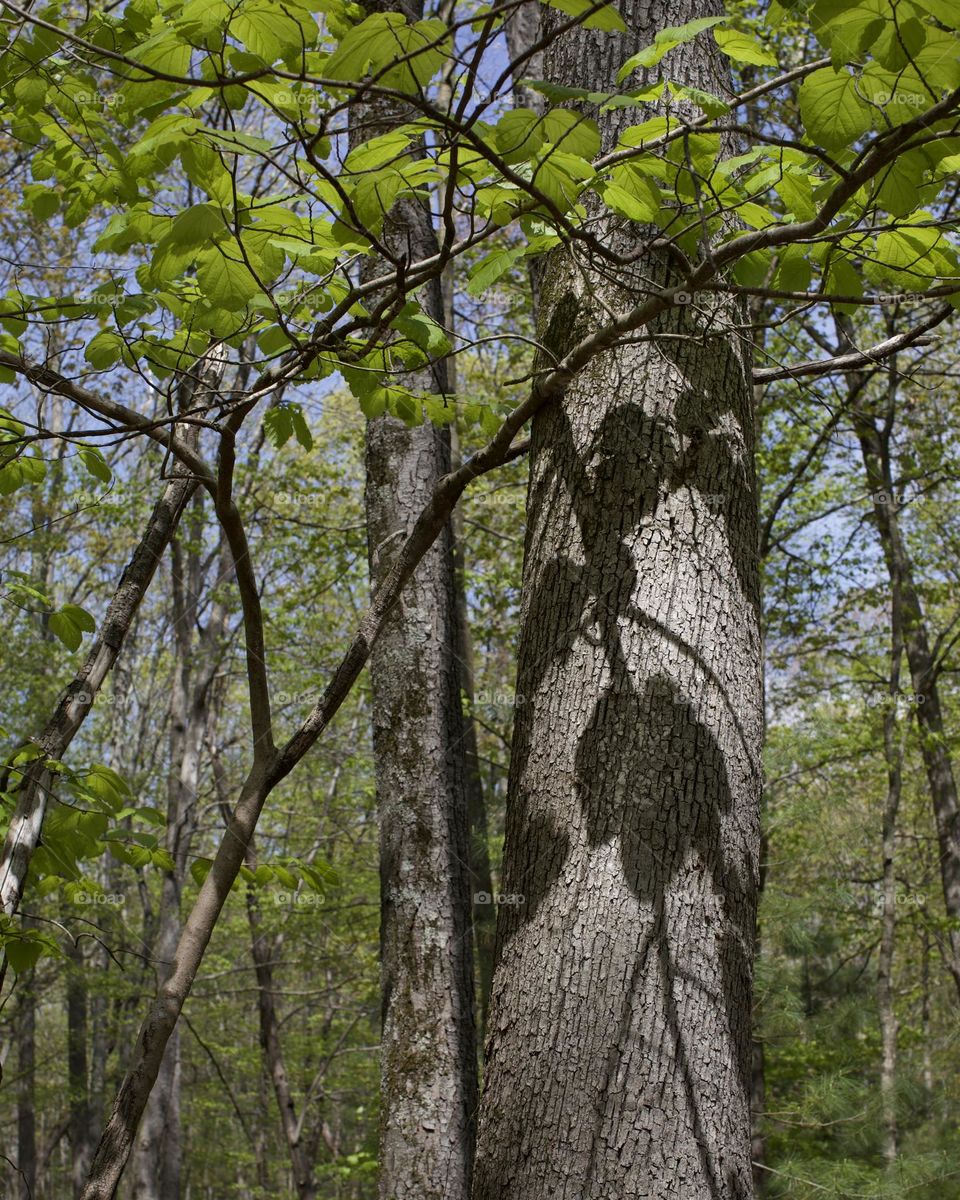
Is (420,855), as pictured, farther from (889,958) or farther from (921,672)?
(921,672)

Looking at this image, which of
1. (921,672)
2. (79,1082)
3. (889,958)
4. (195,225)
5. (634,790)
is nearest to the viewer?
(195,225)

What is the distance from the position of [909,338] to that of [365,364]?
1.24 metres

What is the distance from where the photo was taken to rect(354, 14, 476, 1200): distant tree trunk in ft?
11.2

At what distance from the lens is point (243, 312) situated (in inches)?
82.7

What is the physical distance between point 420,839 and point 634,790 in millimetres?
2083

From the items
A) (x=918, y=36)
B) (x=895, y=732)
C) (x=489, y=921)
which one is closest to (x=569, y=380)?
(x=918, y=36)

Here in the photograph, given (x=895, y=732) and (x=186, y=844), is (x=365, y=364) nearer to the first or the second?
(x=895, y=732)

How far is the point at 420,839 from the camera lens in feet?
12.3

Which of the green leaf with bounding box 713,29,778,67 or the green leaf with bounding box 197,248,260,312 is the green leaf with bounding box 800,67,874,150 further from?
the green leaf with bounding box 197,248,260,312

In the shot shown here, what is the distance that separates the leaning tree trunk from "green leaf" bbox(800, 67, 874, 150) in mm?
436

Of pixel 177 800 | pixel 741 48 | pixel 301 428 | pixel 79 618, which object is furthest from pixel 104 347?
pixel 177 800

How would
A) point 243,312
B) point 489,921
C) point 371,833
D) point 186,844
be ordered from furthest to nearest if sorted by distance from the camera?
point 371,833
point 186,844
point 489,921
point 243,312

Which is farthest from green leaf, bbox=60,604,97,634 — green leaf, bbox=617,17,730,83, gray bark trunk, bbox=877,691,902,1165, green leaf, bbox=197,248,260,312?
gray bark trunk, bbox=877,691,902,1165

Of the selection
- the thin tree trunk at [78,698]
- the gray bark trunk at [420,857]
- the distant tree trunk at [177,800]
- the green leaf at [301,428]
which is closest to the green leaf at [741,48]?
the green leaf at [301,428]
